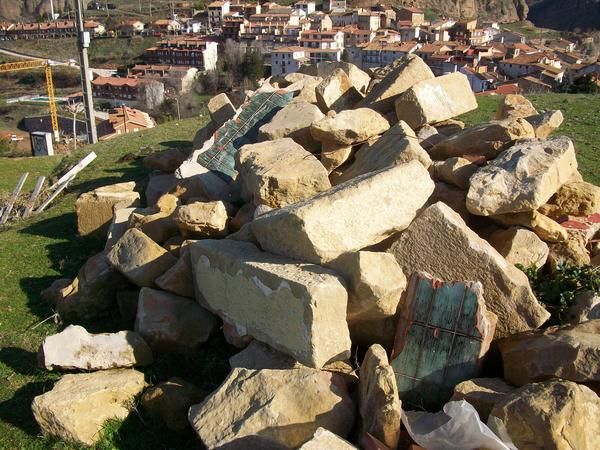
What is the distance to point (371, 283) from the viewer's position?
4.02 m

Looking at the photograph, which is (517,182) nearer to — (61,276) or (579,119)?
(61,276)

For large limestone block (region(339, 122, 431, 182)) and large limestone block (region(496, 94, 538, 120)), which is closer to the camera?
large limestone block (region(339, 122, 431, 182))

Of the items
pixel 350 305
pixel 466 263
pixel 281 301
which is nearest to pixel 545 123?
pixel 466 263

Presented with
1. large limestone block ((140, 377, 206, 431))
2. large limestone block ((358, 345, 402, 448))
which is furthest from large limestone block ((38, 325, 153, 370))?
large limestone block ((358, 345, 402, 448))

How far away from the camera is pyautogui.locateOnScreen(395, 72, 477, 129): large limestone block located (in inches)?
262

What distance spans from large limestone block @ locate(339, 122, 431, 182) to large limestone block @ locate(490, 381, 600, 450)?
258 cm

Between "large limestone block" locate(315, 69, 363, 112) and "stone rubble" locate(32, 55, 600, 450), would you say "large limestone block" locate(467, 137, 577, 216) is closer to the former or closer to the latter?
"stone rubble" locate(32, 55, 600, 450)

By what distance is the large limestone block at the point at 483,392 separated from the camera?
141 inches

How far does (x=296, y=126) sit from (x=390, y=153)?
169cm

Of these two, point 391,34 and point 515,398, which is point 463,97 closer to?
point 515,398

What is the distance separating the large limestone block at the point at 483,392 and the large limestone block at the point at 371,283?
0.75 metres

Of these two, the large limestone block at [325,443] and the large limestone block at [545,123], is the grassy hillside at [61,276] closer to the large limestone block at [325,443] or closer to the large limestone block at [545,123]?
the large limestone block at [325,443]

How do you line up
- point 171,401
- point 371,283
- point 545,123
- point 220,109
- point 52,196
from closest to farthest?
point 371,283 < point 171,401 < point 545,123 < point 220,109 < point 52,196

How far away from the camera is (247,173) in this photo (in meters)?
6.03
